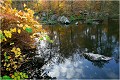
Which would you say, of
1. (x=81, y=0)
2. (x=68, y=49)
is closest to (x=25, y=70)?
(x=68, y=49)

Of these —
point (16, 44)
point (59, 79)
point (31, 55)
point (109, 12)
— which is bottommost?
point (59, 79)

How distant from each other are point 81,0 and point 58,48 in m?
30.0

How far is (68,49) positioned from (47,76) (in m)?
4.35

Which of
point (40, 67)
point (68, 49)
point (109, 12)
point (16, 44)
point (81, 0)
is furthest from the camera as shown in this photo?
point (81, 0)

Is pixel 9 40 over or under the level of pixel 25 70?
over

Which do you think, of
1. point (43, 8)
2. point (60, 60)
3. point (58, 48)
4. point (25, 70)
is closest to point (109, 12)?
point (43, 8)

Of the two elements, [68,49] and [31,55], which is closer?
[31,55]

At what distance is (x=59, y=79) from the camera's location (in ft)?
23.3

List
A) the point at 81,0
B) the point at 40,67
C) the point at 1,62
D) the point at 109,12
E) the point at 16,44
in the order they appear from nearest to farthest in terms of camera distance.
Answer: the point at 1,62
the point at 16,44
the point at 40,67
the point at 109,12
the point at 81,0

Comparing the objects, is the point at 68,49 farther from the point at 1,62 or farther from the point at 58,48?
the point at 1,62

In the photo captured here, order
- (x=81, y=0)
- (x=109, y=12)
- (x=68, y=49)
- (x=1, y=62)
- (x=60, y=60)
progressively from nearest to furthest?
1. (x=1, y=62)
2. (x=60, y=60)
3. (x=68, y=49)
4. (x=109, y=12)
5. (x=81, y=0)

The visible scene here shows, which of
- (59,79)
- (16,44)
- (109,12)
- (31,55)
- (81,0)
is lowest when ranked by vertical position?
(59,79)

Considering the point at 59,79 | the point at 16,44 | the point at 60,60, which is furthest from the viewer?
the point at 60,60

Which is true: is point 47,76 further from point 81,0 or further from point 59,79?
point 81,0
